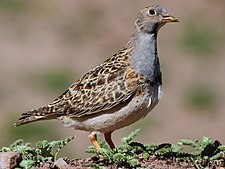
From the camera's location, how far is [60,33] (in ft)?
74.5

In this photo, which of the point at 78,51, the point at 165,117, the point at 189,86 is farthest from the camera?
the point at 78,51

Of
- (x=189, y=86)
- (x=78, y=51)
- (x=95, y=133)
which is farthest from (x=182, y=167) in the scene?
(x=78, y=51)

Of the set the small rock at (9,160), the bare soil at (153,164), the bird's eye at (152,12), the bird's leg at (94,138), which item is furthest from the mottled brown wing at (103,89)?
the small rock at (9,160)

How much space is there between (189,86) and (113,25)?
3586mm

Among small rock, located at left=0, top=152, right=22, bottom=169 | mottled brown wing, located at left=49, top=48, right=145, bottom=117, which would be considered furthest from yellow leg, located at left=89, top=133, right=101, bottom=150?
small rock, located at left=0, top=152, right=22, bottom=169

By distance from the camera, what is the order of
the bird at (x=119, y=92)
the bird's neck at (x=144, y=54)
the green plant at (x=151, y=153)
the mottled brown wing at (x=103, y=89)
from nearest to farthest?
the green plant at (x=151, y=153)
the bird at (x=119, y=92)
the mottled brown wing at (x=103, y=89)
the bird's neck at (x=144, y=54)

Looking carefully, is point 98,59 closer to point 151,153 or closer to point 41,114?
point 41,114

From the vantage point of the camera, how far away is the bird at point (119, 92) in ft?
38.4

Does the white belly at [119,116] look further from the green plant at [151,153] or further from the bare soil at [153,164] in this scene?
the bare soil at [153,164]

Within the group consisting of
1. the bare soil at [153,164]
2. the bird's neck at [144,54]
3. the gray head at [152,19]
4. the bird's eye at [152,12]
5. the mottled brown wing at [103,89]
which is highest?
the bird's eye at [152,12]

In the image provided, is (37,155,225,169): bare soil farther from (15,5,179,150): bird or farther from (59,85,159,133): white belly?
(15,5,179,150): bird

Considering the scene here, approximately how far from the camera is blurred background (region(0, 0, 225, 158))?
18500mm

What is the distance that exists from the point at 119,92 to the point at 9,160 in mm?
2120

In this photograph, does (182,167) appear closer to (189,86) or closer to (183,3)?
(189,86)
